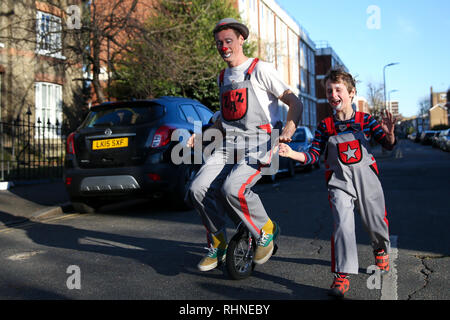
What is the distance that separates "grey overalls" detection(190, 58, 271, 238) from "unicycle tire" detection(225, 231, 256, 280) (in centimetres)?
16

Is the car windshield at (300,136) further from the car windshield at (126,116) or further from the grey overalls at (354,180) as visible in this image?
the grey overalls at (354,180)

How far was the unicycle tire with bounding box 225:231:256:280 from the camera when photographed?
3725 millimetres

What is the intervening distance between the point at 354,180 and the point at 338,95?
0.66 meters

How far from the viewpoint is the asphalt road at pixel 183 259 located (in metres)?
3.54

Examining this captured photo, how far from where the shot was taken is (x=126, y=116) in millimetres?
7266

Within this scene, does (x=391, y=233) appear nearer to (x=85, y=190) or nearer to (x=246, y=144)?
(x=246, y=144)

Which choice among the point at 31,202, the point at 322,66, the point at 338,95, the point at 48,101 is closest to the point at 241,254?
the point at 338,95

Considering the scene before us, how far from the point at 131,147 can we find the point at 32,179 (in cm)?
570

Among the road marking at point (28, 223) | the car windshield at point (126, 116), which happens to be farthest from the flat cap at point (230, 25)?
the road marking at point (28, 223)

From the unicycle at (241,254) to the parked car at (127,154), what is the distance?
3320mm

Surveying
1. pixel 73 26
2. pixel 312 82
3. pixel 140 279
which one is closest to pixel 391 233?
pixel 140 279

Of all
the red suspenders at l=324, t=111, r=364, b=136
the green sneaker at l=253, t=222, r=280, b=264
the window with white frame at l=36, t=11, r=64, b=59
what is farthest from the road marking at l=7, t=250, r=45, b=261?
the window with white frame at l=36, t=11, r=64, b=59

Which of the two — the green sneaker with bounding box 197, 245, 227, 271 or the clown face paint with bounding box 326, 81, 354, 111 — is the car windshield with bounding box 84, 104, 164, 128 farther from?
the clown face paint with bounding box 326, 81, 354, 111

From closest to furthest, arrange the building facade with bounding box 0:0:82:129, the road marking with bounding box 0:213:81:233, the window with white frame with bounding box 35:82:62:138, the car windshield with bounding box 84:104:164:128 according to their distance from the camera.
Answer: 1. the road marking with bounding box 0:213:81:233
2. the car windshield with bounding box 84:104:164:128
3. the building facade with bounding box 0:0:82:129
4. the window with white frame with bounding box 35:82:62:138
